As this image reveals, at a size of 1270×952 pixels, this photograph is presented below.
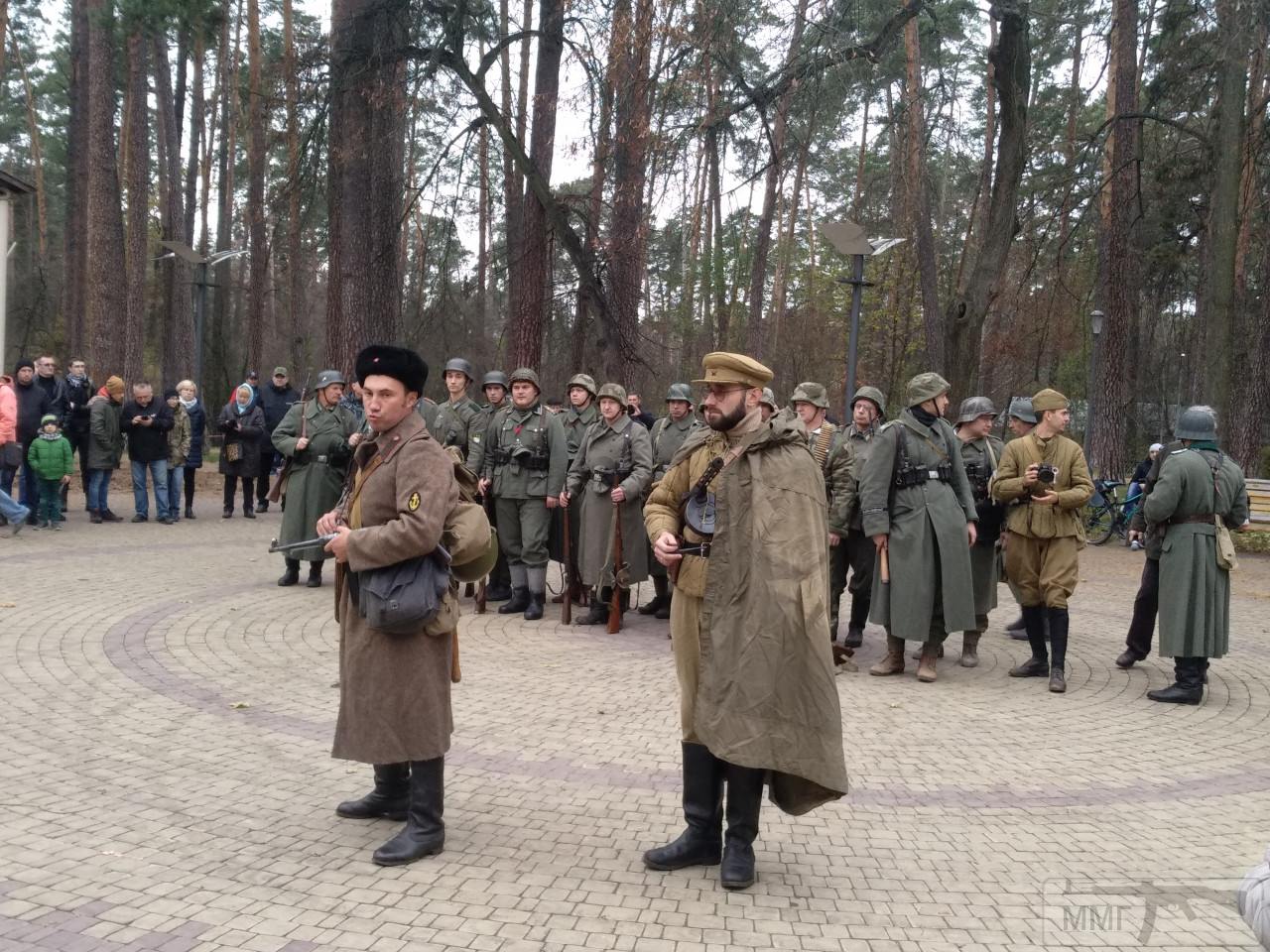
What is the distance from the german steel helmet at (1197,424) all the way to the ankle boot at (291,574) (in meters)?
8.15

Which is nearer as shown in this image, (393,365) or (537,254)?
(393,365)

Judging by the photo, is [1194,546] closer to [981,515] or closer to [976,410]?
[981,515]

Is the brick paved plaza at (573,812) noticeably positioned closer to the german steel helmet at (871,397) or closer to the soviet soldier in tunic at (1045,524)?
the soviet soldier in tunic at (1045,524)

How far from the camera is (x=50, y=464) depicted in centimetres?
1310

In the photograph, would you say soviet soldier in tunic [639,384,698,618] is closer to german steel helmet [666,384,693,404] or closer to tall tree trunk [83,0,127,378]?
german steel helmet [666,384,693,404]

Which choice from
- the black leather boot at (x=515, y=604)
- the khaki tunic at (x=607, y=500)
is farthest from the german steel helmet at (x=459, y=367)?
the black leather boot at (x=515, y=604)

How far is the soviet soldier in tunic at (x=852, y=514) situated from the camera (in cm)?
823

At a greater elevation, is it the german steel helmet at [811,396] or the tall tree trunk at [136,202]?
the tall tree trunk at [136,202]

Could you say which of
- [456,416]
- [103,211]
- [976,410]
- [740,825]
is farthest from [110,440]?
[740,825]

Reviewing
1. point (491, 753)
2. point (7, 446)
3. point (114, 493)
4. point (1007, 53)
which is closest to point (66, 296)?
point (114, 493)

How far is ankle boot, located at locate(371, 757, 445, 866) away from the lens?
404cm

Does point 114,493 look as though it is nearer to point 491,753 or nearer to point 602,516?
point 602,516

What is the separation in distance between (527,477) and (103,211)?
1420 centimetres

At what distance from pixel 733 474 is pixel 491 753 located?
8.18 feet
